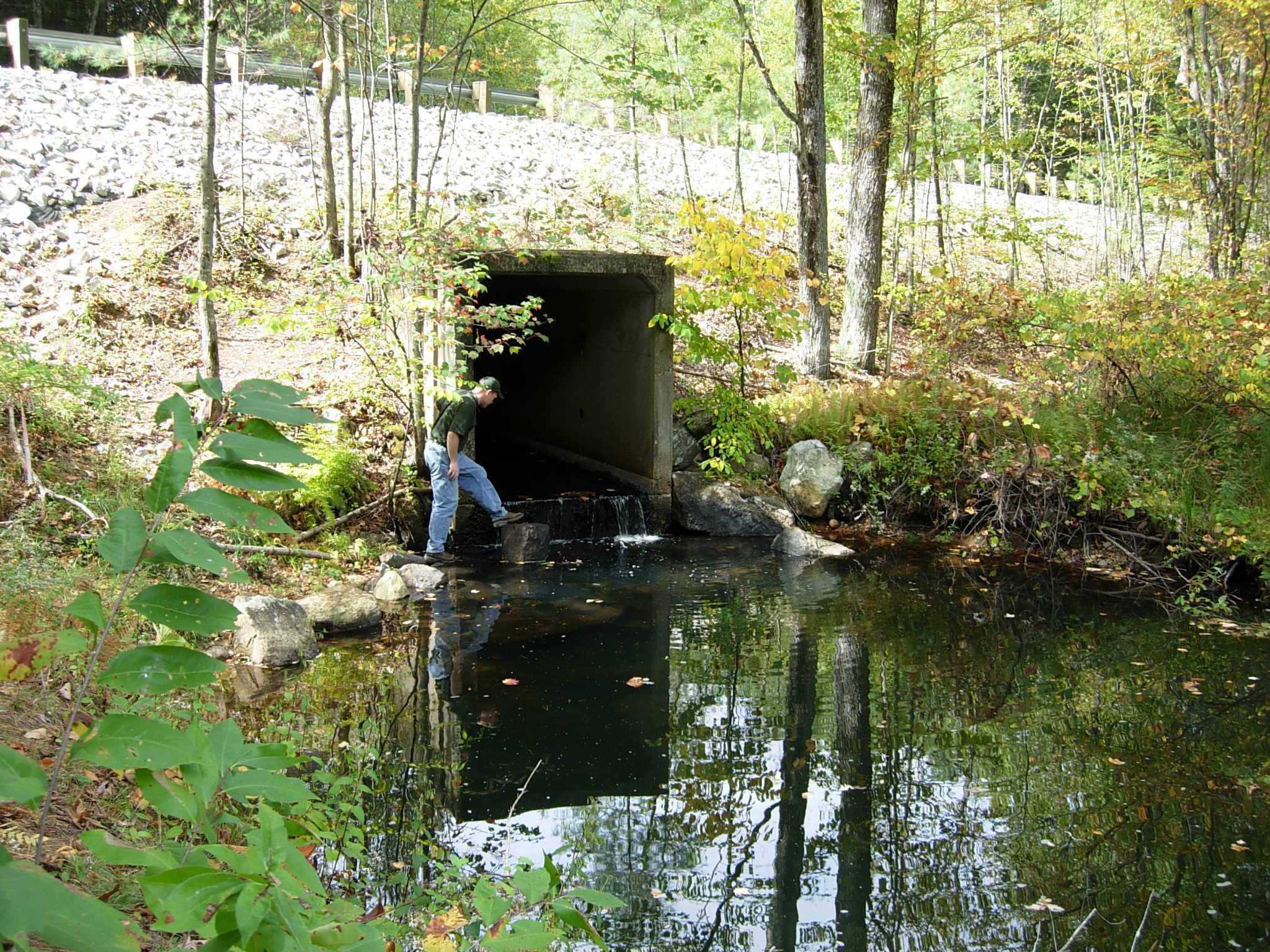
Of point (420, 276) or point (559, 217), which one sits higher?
point (559, 217)

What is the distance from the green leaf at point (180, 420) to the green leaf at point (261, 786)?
63 centimetres

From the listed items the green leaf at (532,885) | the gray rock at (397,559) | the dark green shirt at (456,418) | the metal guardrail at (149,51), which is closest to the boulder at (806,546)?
the dark green shirt at (456,418)

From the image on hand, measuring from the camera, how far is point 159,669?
172 cm

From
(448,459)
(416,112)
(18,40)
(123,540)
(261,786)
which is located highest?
(18,40)

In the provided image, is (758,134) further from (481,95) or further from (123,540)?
(123,540)

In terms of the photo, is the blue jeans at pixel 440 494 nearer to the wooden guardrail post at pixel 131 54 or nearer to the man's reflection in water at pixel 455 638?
the man's reflection in water at pixel 455 638

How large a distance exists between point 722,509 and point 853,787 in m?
6.13

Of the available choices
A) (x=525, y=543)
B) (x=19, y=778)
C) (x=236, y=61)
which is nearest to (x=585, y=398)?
(x=525, y=543)

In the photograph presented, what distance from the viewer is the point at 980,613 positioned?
28.1ft

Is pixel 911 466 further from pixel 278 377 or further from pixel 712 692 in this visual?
pixel 278 377

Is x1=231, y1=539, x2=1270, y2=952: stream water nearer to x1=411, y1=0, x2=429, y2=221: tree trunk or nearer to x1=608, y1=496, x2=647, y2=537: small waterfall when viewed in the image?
x1=608, y1=496, x2=647, y2=537: small waterfall

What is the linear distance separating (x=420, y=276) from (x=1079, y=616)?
6.16 metres

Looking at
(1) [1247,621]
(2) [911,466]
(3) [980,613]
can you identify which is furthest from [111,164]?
(1) [1247,621]

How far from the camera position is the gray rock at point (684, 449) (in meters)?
11.9
